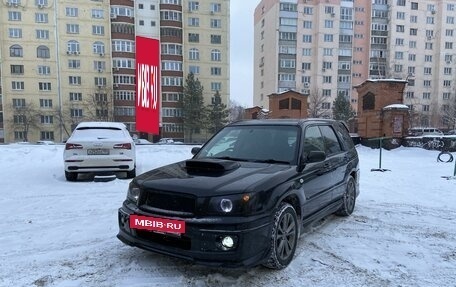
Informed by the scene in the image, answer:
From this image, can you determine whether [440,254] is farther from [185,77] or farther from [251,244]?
[185,77]

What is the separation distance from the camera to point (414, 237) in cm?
479

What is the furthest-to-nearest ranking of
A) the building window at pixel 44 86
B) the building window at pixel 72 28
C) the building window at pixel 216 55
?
the building window at pixel 216 55 < the building window at pixel 44 86 < the building window at pixel 72 28

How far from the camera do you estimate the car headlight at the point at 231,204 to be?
314 centimetres

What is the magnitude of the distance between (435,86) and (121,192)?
7731 cm

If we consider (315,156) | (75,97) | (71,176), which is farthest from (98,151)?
(75,97)

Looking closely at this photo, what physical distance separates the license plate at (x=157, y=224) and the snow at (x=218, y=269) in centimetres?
52

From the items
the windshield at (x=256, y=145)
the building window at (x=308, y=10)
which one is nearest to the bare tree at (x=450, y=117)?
the building window at (x=308, y=10)

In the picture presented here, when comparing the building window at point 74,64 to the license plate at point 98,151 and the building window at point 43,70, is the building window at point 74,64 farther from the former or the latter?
the license plate at point 98,151

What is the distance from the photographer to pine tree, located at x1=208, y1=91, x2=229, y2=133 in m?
52.9

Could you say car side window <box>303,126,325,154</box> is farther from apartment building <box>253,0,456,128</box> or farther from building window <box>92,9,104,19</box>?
apartment building <box>253,0,456,128</box>

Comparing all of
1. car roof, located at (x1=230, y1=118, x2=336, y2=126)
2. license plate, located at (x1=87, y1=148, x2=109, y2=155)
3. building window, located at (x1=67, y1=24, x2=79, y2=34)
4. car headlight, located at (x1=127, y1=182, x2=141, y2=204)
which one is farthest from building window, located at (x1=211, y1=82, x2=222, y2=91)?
car headlight, located at (x1=127, y1=182, x2=141, y2=204)

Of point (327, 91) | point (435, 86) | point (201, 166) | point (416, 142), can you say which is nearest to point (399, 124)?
point (416, 142)

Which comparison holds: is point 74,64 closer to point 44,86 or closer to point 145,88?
point 44,86

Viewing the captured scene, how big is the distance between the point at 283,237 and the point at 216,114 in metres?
49.6
